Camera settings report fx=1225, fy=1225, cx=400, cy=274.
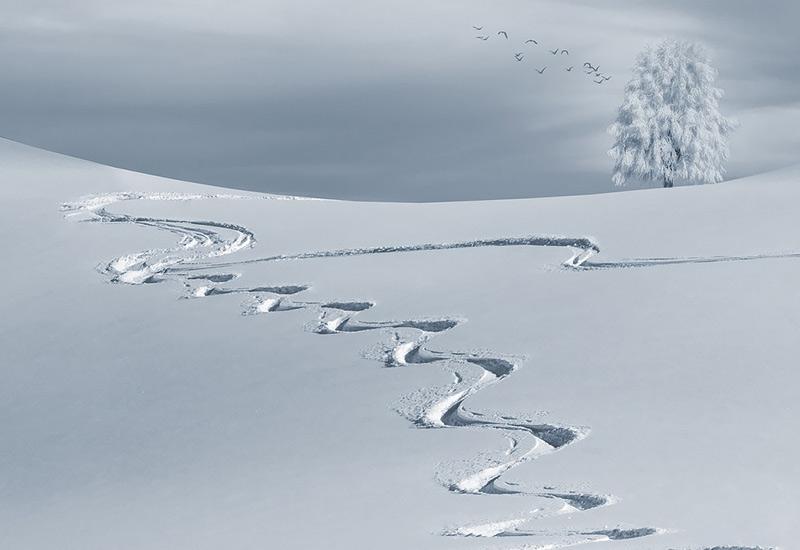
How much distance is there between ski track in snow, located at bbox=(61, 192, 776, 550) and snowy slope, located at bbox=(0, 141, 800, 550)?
35 millimetres

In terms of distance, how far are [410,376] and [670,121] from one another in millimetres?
27404

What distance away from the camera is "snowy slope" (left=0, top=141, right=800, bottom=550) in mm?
8562

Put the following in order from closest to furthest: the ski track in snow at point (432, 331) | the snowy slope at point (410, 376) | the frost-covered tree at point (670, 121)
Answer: the ski track in snow at point (432, 331) < the snowy slope at point (410, 376) < the frost-covered tree at point (670, 121)

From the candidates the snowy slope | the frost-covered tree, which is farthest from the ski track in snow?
the frost-covered tree

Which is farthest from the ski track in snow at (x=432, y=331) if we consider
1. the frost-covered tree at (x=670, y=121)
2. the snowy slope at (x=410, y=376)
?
the frost-covered tree at (x=670, y=121)

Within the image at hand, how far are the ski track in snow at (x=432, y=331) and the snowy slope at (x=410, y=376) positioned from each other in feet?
0.11

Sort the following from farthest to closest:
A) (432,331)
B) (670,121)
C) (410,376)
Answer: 1. (670,121)
2. (432,331)
3. (410,376)

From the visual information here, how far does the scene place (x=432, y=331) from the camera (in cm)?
1309

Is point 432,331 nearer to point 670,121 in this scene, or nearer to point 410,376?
point 410,376

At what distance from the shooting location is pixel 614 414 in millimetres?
10062

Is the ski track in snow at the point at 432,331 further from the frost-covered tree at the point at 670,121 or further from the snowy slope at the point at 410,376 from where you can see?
the frost-covered tree at the point at 670,121

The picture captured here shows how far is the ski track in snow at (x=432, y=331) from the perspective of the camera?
832 centimetres

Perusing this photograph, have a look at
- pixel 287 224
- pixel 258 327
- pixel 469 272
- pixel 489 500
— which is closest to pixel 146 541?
pixel 489 500

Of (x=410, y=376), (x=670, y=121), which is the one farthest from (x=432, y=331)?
(x=670, y=121)
